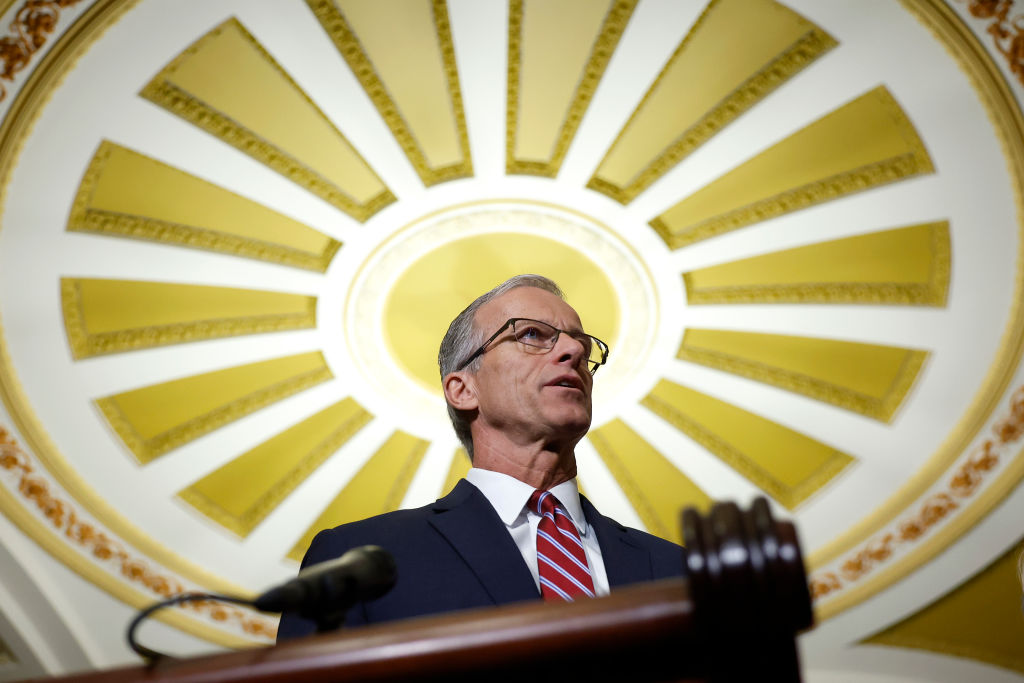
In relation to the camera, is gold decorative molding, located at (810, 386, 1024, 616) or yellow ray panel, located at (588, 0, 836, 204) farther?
gold decorative molding, located at (810, 386, 1024, 616)

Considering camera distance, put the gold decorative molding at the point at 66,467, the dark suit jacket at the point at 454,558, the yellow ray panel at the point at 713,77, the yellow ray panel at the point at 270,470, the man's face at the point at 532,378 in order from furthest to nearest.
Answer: the yellow ray panel at the point at 270,470
the yellow ray panel at the point at 713,77
the gold decorative molding at the point at 66,467
the man's face at the point at 532,378
the dark suit jacket at the point at 454,558

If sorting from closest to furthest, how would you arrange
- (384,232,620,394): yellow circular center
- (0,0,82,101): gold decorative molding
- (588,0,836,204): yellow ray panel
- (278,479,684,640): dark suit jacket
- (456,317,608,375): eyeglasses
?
(278,479,684,640): dark suit jacket, (456,317,608,375): eyeglasses, (0,0,82,101): gold decorative molding, (588,0,836,204): yellow ray panel, (384,232,620,394): yellow circular center

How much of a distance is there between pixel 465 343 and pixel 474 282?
10.8 ft

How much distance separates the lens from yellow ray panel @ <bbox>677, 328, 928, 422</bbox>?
535 centimetres

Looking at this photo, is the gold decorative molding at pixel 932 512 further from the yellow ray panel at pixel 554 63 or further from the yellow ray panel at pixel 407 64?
the yellow ray panel at pixel 407 64

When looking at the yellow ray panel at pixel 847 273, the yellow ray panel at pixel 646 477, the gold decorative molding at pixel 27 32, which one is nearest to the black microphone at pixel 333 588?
the gold decorative molding at pixel 27 32

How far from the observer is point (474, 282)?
5.38 meters

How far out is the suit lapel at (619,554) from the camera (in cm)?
155

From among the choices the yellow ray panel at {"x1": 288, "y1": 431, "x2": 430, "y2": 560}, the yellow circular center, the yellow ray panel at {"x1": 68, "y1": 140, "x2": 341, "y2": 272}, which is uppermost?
the yellow ray panel at {"x1": 68, "y1": 140, "x2": 341, "y2": 272}

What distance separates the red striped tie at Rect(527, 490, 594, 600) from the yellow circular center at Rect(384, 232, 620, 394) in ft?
12.1

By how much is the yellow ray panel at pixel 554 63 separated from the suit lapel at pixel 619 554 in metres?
2.87

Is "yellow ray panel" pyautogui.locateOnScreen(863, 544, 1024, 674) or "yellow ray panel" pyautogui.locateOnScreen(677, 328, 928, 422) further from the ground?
"yellow ray panel" pyautogui.locateOnScreen(677, 328, 928, 422)

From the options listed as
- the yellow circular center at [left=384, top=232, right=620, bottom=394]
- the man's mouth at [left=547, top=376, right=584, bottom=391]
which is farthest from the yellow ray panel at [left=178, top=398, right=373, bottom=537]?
the man's mouth at [left=547, top=376, right=584, bottom=391]

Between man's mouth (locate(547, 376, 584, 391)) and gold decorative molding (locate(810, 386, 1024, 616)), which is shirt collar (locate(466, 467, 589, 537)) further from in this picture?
gold decorative molding (locate(810, 386, 1024, 616))
